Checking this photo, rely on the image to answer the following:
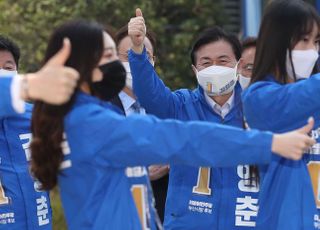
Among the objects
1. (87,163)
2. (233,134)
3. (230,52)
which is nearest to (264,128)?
(233,134)

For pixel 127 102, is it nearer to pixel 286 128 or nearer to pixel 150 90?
pixel 150 90

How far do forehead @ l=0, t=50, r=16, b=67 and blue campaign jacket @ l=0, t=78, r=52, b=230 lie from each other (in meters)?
0.38

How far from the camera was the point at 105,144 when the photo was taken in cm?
342

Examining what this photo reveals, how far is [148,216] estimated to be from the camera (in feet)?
12.2

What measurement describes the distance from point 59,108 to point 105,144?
26 cm

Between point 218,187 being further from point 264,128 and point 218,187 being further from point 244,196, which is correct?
point 264,128

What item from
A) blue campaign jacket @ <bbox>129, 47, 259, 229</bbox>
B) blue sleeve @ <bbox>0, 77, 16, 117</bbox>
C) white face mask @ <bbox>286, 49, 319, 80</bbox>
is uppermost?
blue sleeve @ <bbox>0, 77, 16, 117</bbox>

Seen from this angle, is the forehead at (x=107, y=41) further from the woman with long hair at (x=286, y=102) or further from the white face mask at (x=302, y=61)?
the white face mask at (x=302, y=61)

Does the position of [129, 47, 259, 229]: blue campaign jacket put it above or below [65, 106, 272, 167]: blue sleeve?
below

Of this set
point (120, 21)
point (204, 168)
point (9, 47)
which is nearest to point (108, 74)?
point (204, 168)

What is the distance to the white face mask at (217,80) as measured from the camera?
5.01m

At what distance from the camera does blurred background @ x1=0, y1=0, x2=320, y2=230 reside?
38.0 ft

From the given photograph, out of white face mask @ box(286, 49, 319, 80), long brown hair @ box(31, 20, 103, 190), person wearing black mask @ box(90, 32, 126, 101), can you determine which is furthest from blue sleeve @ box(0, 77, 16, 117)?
white face mask @ box(286, 49, 319, 80)

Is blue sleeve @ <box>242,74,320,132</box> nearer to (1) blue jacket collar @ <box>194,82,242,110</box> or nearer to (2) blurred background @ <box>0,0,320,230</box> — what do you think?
(1) blue jacket collar @ <box>194,82,242,110</box>
